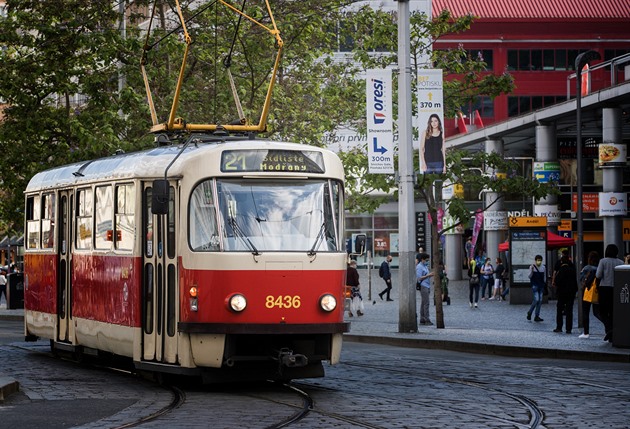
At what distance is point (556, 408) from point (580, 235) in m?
22.7

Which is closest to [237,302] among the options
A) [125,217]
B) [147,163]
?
[147,163]

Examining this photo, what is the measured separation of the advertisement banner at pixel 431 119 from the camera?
28875 mm

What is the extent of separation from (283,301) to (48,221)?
7070 mm

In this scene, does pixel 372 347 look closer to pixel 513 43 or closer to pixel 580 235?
pixel 580 235

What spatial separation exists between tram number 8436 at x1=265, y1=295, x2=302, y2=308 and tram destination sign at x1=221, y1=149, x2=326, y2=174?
1.47 metres

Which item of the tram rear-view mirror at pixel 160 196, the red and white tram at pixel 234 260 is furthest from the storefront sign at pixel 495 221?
the tram rear-view mirror at pixel 160 196

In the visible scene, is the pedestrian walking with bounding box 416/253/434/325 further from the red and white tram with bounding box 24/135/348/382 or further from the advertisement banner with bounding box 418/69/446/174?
the red and white tram with bounding box 24/135/348/382

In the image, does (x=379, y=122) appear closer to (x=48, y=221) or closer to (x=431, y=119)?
(x=431, y=119)

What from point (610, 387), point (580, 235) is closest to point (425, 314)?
point (580, 235)

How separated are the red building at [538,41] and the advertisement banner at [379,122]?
55.4 m

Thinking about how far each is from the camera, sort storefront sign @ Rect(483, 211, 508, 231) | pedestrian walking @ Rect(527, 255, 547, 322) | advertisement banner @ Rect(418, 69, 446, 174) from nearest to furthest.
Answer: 1. advertisement banner @ Rect(418, 69, 446, 174)
2. pedestrian walking @ Rect(527, 255, 547, 322)
3. storefront sign @ Rect(483, 211, 508, 231)

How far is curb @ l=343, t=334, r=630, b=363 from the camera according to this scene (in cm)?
2266

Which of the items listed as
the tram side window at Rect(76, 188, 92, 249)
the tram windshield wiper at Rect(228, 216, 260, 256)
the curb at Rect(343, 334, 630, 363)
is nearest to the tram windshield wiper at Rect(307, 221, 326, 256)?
the tram windshield wiper at Rect(228, 216, 260, 256)

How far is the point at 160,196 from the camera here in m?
15.7
